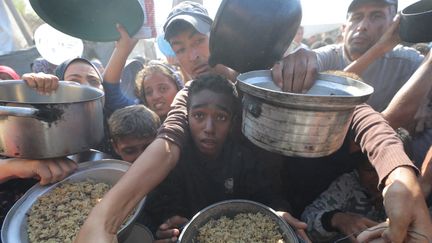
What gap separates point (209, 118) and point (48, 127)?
821 mm

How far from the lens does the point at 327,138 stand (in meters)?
1.17

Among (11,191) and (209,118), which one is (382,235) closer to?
(209,118)

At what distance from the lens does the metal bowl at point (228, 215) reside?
1.25 meters

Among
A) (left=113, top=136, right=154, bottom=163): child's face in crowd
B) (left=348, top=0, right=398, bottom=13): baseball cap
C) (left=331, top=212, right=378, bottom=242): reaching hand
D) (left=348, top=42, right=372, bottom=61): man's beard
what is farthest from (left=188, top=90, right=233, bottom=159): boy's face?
(left=348, top=0, right=398, bottom=13): baseball cap

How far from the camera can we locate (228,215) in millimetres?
1440

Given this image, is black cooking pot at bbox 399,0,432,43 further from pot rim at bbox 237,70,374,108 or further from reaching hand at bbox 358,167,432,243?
reaching hand at bbox 358,167,432,243

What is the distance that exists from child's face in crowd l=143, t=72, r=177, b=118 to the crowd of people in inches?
13.3

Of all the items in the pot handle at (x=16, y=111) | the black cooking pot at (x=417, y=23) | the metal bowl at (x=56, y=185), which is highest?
the black cooking pot at (x=417, y=23)

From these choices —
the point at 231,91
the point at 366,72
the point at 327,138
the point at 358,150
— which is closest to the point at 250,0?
the point at 231,91

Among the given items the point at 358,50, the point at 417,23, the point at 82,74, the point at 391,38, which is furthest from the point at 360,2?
the point at 82,74

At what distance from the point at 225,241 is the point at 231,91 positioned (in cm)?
88

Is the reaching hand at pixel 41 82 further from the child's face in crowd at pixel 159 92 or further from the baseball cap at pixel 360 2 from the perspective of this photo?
the baseball cap at pixel 360 2

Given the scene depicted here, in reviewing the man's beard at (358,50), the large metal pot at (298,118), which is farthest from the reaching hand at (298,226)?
the man's beard at (358,50)

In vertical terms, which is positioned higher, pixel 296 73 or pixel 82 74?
pixel 296 73
